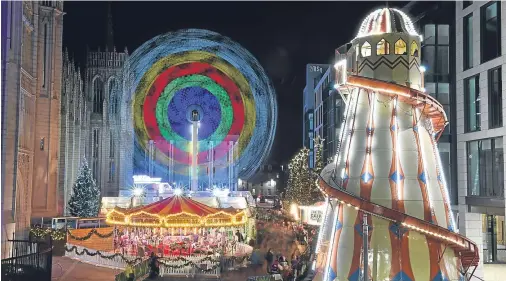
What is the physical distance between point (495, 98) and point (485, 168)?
3329 mm

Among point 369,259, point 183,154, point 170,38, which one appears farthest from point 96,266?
point 183,154

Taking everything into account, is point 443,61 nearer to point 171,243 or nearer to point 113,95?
point 171,243

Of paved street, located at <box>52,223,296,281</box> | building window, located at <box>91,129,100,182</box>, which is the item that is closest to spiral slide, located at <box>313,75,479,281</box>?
paved street, located at <box>52,223,296,281</box>

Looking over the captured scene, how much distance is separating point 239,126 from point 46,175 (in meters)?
20.5

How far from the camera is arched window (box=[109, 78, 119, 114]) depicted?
253ft

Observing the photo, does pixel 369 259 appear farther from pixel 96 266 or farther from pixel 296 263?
pixel 96 266

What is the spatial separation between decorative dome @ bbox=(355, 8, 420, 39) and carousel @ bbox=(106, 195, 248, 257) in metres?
14.9

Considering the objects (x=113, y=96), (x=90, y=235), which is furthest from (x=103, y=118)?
(x=90, y=235)

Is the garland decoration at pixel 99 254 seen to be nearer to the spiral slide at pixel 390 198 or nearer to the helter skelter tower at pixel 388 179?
the helter skelter tower at pixel 388 179

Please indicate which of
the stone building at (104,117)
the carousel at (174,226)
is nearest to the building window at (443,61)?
the carousel at (174,226)

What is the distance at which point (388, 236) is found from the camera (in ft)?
44.7

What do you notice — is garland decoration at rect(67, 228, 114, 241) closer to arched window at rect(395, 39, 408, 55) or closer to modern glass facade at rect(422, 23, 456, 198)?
modern glass facade at rect(422, 23, 456, 198)

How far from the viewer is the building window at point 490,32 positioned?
81.4 feet

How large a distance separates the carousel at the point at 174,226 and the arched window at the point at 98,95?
46.4m
